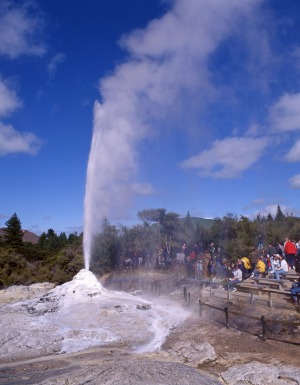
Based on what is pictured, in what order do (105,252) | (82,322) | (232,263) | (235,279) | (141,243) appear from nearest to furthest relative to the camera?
(82,322)
(235,279)
(232,263)
(105,252)
(141,243)

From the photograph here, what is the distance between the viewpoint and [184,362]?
10570 mm

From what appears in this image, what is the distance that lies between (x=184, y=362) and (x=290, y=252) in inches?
360

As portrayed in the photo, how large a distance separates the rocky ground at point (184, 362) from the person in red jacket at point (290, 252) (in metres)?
4.74

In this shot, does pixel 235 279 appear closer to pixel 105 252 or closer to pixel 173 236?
pixel 105 252

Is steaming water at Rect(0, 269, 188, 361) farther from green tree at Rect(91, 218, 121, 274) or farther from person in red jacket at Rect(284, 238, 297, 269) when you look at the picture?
green tree at Rect(91, 218, 121, 274)

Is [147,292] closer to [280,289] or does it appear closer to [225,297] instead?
[225,297]

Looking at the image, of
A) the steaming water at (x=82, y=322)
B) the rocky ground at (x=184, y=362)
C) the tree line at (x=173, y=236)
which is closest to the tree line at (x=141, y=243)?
the tree line at (x=173, y=236)

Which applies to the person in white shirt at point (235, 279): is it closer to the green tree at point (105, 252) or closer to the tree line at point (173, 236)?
the tree line at point (173, 236)

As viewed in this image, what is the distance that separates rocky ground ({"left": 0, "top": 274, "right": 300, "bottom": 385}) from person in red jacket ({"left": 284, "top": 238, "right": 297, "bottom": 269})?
4.74 m

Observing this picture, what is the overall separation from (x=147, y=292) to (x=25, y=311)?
7611mm

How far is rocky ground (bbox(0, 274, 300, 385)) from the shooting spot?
8.41m

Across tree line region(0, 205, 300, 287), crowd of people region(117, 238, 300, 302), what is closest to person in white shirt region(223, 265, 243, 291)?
crowd of people region(117, 238, 300, 302)

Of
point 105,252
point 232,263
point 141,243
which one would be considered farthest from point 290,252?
point 141,243

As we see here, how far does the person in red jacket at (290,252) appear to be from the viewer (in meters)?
17.7
